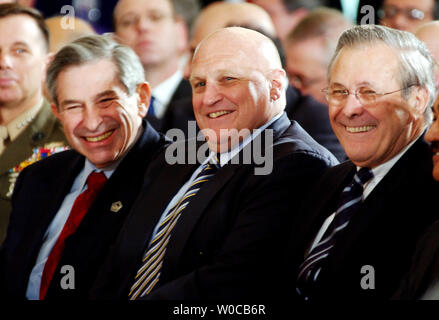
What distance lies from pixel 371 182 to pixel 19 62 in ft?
6.75

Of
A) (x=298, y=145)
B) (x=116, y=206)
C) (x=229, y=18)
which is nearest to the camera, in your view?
(x=298, y=145)

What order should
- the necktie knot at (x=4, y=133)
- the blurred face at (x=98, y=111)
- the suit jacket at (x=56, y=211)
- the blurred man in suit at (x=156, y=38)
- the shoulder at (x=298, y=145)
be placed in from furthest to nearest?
the blurred man in suit at (x=156, y=38), the necktie knot at (x=4, y=133), the blurred face at (x=98, y=111), the suit jacket at (x=56, y=211), the shoulder at (x=298, y=145)

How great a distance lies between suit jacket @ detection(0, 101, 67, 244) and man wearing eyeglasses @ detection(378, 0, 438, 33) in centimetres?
158

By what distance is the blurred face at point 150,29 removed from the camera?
4160 millimetres

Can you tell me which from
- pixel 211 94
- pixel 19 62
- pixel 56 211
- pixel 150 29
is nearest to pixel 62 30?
pixel 150 29

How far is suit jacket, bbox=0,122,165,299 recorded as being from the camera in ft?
8.39

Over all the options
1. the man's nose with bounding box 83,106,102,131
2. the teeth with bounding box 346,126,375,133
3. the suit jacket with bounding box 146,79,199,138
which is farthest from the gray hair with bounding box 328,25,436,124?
the suit jacket with bounding box 146,79,199,138

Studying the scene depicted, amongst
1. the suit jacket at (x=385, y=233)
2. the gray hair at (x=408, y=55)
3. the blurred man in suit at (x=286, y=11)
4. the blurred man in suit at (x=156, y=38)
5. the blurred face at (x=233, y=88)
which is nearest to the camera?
the suit jacket at (x=385, y=233)

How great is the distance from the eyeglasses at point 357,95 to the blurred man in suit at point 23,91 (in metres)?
1.53

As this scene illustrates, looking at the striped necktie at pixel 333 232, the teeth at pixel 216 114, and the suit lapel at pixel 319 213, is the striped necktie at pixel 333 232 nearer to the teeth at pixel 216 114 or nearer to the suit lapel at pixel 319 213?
the suit lapel at pixel 319 213

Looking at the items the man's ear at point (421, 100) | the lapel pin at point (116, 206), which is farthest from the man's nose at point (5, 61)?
the man's ear at point (421, 100)

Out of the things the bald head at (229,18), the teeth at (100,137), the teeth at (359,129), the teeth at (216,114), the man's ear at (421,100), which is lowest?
the teeth at (359,129)

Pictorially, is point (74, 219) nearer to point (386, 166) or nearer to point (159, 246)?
point (159, 246)

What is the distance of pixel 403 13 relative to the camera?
12.0 ft
